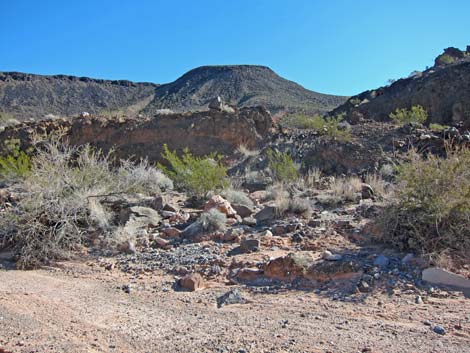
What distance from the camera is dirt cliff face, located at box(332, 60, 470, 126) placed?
2242 cm

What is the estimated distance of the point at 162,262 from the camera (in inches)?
249

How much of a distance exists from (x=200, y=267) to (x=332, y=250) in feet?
5.84

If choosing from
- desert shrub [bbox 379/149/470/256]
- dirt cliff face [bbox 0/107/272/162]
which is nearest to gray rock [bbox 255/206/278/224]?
desert shrub [bbox 379/149/470/256]

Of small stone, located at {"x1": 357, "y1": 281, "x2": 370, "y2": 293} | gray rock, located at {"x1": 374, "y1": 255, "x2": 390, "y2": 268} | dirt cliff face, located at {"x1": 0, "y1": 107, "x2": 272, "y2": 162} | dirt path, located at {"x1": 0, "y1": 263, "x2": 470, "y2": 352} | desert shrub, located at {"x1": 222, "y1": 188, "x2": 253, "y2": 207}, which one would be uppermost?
dirt cliff face, located at {"x1": 0, "y1": 107, "x2": 272, "y2": 162}

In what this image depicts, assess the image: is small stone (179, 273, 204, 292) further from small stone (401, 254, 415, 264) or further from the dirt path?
small stone (401, 254, 415, 264)

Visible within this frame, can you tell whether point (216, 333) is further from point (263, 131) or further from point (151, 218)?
point (263, 131)

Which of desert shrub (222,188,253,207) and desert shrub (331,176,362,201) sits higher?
desert shrub (331,176,362,201)

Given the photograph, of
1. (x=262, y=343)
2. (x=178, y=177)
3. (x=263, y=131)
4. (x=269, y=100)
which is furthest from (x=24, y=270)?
(x=269, y=100)

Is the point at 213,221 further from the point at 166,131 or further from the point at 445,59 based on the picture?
the point at 445,59

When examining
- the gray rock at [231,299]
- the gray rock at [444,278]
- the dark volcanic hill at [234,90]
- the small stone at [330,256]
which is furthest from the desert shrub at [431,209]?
the dark volcanic hill at [234,90]

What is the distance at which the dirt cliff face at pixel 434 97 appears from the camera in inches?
Answer: 883

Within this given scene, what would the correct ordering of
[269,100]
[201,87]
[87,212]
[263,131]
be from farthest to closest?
[201,87]
[269,100]
[263,131]
[87,212]

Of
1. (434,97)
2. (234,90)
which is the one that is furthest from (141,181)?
(234,90)

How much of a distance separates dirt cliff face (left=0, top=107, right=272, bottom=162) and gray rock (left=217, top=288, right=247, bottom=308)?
1206cm
